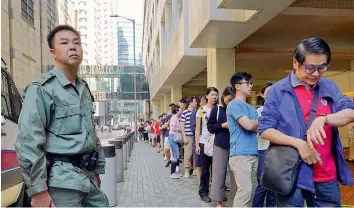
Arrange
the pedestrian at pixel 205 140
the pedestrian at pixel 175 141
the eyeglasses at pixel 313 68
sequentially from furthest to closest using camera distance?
1. the pedestrian at pixel 175 141
2. the pedestrian at pixel 205 140
3. the eyeglasses at pixel 313 68

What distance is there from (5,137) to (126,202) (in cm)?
344

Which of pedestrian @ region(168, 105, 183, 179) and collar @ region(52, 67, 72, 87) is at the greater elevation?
collar @ region(52, 67, 72, 87)

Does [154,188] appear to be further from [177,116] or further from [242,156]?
[242,156]

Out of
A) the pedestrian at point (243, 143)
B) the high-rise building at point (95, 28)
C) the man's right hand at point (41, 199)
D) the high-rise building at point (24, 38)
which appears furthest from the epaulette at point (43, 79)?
the high-rise building at point (95, 28)

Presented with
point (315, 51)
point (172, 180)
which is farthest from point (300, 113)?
point (172, 180)

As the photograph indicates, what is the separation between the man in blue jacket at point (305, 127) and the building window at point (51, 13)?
23875 mm

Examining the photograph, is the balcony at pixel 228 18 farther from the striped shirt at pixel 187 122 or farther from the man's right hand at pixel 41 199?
the man's right hand at pixel 41 199

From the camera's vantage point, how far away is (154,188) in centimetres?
802

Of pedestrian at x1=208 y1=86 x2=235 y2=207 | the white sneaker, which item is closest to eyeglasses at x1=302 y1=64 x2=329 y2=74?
pedestrian at x1=208 y1=86 x2=235 y2=207

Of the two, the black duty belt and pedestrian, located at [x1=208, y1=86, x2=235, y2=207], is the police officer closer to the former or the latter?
the black duty belt

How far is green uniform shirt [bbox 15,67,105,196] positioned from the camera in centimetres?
236

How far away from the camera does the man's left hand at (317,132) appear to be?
230 cm

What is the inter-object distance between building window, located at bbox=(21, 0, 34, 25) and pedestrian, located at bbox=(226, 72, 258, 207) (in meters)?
15.9

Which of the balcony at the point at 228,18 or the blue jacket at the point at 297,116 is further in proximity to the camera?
the balcony at the point at 228,18
